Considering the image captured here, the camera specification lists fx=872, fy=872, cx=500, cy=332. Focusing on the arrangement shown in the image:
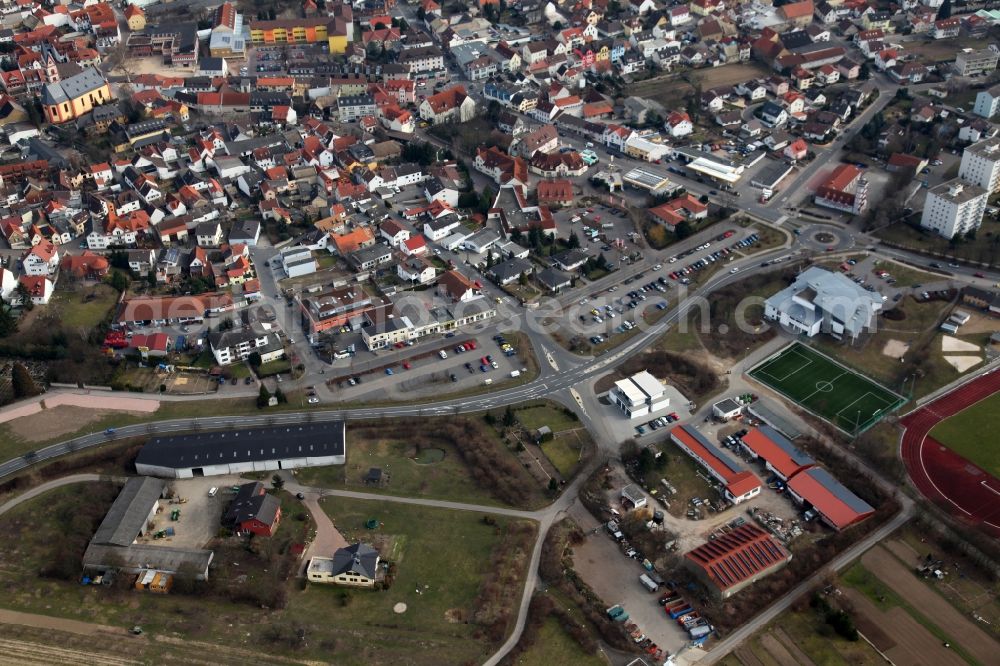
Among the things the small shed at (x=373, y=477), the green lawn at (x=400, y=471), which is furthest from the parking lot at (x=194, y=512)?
the small shed at (x=373, y=477)

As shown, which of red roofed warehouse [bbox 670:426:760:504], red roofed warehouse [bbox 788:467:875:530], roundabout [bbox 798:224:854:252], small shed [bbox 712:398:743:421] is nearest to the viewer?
red roofed warehouse [bbox 788:467:875:530]

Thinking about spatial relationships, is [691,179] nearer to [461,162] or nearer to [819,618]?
[461,162]

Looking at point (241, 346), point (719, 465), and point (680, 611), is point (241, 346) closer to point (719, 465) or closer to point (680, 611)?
point (719, 465)

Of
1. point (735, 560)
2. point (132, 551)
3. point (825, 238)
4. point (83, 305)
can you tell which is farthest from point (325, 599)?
point (825, 238)

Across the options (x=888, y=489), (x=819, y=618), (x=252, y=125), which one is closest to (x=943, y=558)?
(x=888, y=489)

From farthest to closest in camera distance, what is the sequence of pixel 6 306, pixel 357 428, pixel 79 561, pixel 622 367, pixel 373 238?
pixel 373 238 < pixel 6 306 < pixel 622 367 < pixel 357 428 < pixel 79 561

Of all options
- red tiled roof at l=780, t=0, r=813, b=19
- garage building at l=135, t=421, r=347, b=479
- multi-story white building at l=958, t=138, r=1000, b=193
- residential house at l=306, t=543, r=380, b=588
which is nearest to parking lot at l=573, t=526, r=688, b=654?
residential house at l=306, t=543, r=380, b=588

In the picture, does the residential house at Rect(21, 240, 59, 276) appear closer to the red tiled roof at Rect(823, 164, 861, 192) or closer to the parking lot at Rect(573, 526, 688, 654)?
the parking lot at Rect(573, 526, 688, 654)
